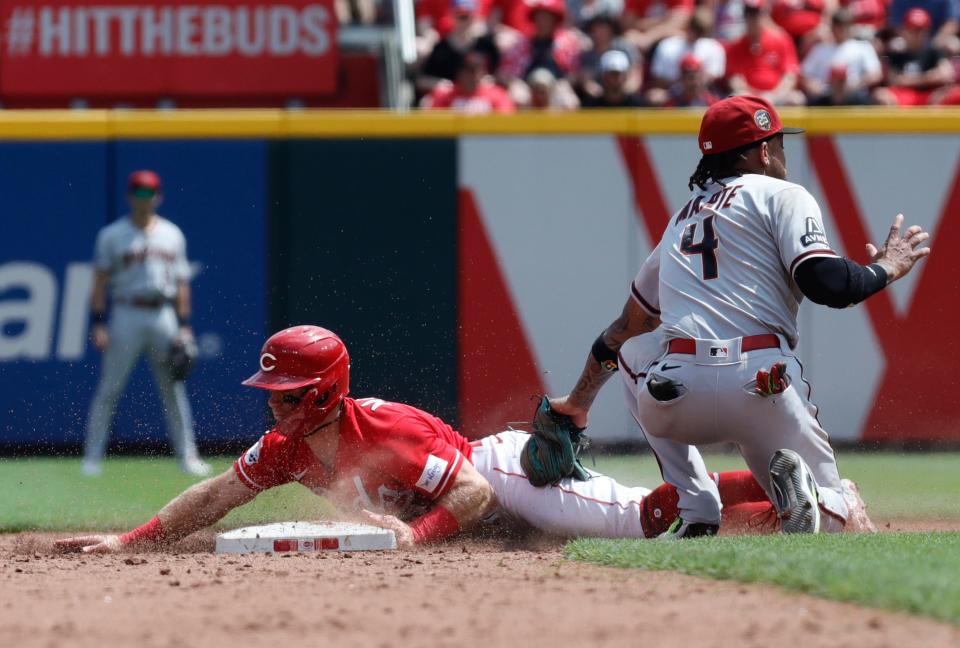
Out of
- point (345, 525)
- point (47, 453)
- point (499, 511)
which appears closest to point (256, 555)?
point (345, 525)

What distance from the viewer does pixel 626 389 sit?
558 cm

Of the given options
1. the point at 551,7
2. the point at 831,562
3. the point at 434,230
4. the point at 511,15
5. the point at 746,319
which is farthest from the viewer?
the point at 511,15

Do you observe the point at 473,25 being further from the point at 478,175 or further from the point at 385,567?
the point at 385,567

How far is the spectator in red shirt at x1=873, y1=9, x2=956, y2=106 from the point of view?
1133cm

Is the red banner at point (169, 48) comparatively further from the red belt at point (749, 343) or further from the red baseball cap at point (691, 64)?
the red belt at point (749, 343)

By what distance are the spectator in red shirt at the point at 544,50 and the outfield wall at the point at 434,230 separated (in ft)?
5.76

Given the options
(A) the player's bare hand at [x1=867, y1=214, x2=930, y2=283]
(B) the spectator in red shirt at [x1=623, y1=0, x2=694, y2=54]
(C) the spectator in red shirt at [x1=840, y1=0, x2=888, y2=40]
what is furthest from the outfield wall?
(A) the player's bare hand at [x1=867, y1=214, x2=930, y2=283]

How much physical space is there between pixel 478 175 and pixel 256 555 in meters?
4.98

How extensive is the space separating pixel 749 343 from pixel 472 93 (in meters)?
6.30

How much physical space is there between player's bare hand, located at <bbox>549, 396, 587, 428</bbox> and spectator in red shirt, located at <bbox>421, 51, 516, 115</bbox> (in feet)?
17.7

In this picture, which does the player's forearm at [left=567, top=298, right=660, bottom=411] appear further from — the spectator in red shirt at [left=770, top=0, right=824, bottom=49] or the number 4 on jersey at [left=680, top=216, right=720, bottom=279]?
the spectator in red shirt at [left=770, top=0, right=824, bottom=49]

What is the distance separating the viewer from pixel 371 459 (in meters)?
5.43

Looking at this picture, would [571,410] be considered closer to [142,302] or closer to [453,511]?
[453,511]

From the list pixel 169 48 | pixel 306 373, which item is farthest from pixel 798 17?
pixel 306 373
